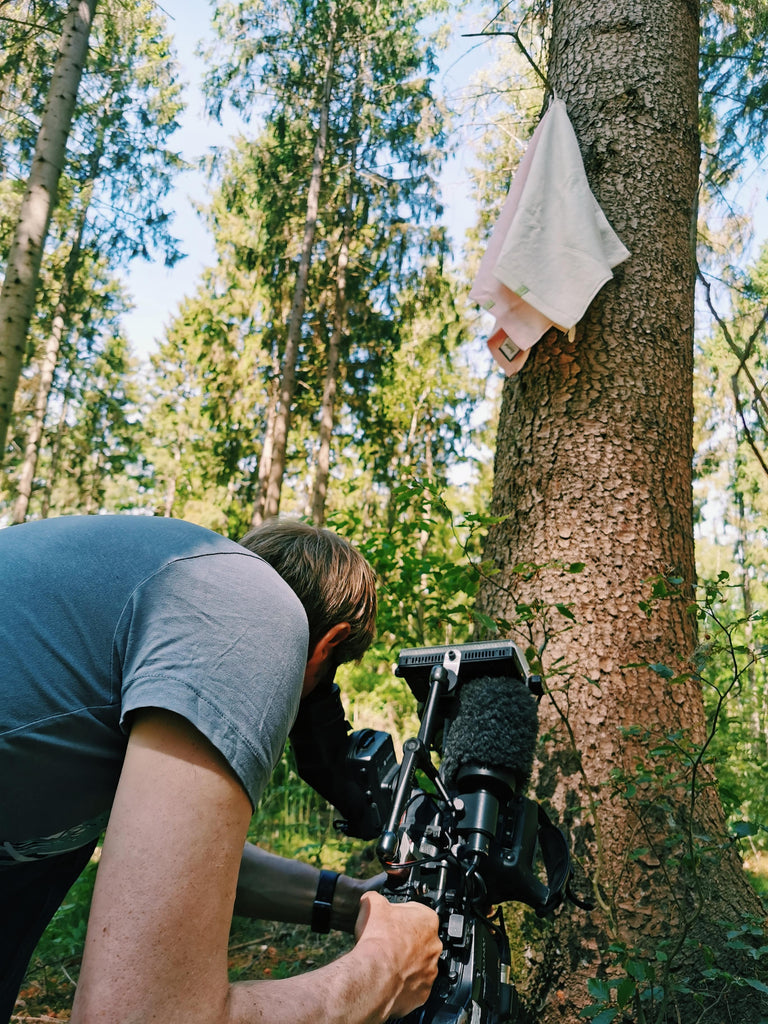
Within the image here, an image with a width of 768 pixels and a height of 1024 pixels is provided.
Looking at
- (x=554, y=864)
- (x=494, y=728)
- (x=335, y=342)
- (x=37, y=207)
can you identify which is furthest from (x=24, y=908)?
(x=335, y=342)

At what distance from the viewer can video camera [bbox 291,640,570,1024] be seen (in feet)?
4.39

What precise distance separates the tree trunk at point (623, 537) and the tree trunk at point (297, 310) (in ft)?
26.1

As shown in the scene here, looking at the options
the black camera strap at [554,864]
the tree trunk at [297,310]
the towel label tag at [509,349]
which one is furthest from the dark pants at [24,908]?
the tree trunk at [297,310]

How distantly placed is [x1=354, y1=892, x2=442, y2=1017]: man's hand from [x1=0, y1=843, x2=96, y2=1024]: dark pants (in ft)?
1.87

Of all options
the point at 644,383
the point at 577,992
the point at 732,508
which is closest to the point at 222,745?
the point at 577,992

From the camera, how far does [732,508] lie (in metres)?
24.5

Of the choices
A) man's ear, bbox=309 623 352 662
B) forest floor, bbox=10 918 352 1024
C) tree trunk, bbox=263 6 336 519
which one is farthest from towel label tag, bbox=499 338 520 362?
tree trunk, bbox=263 6 336 519

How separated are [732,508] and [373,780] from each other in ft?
84.4

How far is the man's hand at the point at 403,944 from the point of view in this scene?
3.81 feet

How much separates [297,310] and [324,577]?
11.2m

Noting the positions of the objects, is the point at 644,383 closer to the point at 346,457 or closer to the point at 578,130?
the point at 578,130

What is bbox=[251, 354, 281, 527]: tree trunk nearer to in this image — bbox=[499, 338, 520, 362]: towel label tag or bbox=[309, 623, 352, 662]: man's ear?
bbox=[499, 338, 520, 362]: towel label tag

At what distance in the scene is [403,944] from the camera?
119 cm

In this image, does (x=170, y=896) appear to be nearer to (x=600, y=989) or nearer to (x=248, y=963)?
(x=600, y=989)
